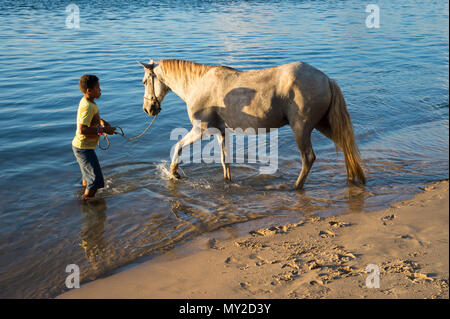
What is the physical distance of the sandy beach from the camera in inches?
139

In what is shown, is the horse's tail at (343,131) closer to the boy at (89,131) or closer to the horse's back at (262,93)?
the horse's back at (262,93)

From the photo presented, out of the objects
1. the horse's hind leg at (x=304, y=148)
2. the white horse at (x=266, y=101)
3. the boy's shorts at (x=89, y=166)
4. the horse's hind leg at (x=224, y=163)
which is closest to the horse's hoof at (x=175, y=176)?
the white horse at (x=266, y=101)

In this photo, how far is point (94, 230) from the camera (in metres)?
5.34

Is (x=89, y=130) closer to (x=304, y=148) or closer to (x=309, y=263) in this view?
(x=304, y=148)

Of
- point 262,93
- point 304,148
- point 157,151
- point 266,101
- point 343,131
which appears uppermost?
point 262,93

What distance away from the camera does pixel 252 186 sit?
21.8ft

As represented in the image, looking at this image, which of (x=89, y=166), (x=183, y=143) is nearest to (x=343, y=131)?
(x=183, y=143)

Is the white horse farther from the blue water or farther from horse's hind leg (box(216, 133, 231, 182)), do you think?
the blue water

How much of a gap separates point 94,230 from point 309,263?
2.82m

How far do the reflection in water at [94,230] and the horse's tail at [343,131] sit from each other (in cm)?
350

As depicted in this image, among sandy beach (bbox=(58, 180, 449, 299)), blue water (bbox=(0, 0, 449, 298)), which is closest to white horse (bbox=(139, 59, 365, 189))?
blue water (bbox=(0, 0, 449, 298))

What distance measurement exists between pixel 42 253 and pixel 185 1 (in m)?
35.3

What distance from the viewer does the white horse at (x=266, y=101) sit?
5.82 meters
